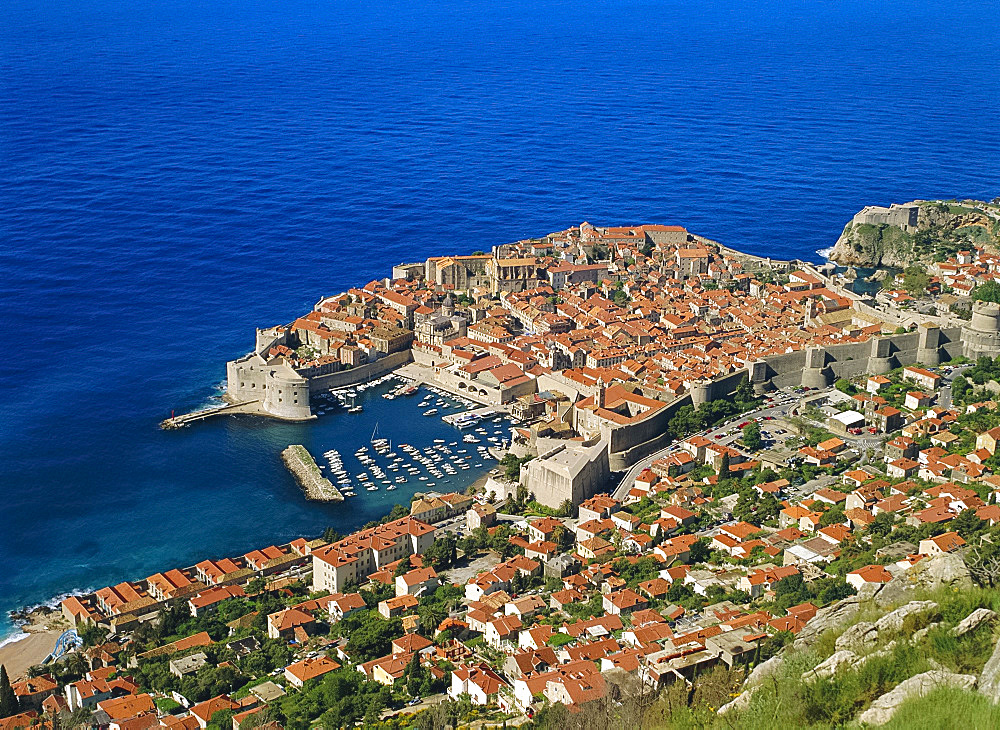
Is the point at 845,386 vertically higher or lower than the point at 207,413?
higher

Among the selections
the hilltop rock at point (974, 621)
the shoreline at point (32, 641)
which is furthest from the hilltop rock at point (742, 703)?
the shoreline at point (32, 641)

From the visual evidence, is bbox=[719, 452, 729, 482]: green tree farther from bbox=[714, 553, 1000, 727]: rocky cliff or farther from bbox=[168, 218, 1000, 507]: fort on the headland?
bbox=[714, 553, 1000, 727]: rocky cliff

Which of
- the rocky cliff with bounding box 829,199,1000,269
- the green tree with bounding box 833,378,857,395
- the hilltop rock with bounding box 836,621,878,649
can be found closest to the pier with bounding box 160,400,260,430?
the green tree with bounding box 833,378,857,395

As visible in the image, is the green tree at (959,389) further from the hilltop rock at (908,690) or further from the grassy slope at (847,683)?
the hilltop rock at (908,690)

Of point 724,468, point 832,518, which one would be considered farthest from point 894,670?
point 724,468

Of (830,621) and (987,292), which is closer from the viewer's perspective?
(830,621)

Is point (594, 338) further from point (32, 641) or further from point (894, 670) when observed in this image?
point (894, 670)

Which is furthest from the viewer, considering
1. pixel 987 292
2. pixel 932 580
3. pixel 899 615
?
pixel 987 292
